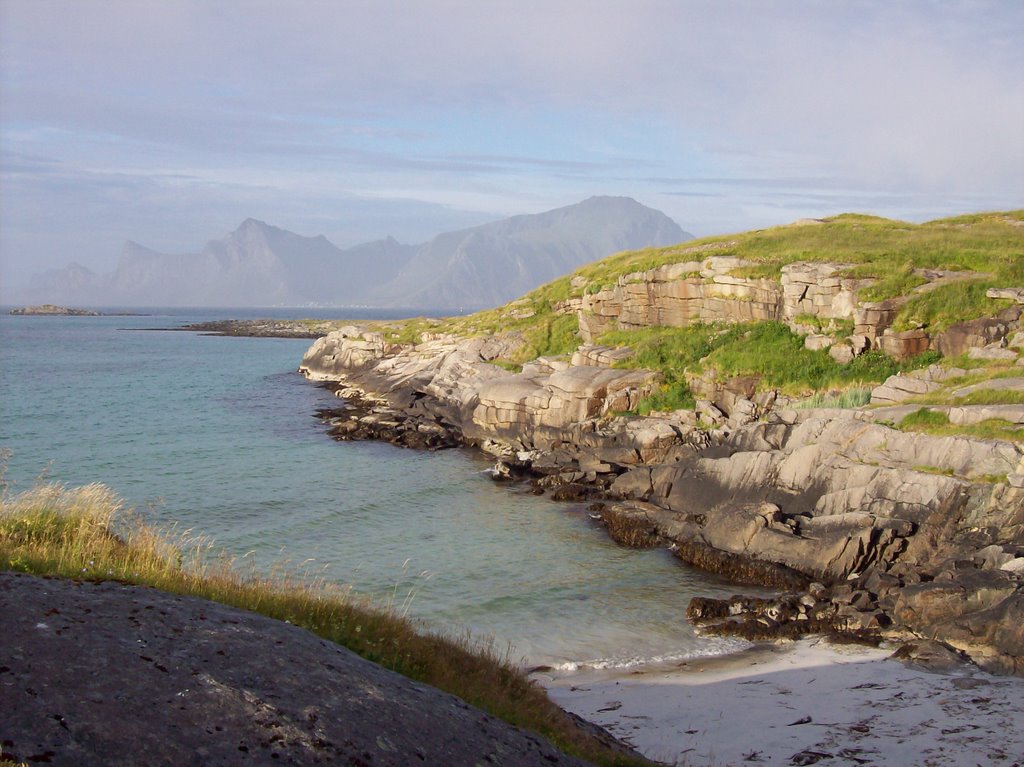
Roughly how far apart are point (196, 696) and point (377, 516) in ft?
74.5

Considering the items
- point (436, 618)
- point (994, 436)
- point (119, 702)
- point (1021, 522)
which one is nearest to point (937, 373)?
point (994, 436)

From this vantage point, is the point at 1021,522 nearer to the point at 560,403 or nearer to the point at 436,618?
the point at 436,618

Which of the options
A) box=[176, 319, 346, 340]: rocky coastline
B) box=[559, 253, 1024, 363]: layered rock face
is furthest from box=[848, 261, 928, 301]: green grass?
box=[176, 319, 346, 340]: rocky coastline

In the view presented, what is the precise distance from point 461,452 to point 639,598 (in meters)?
20.9

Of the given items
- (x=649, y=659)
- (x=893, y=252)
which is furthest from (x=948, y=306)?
(x=649, y=659)

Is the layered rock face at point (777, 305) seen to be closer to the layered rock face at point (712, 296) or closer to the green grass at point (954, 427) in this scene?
the layered rock face at point (712, 296)

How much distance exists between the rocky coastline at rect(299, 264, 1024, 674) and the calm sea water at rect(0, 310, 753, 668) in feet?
5.34

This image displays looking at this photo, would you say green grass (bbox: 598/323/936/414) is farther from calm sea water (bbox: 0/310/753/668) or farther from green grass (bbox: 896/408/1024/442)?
calm sea water (bbox: 0/310/753/668)

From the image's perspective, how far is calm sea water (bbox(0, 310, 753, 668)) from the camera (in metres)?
20.0

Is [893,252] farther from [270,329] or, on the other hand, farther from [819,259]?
[270,329]

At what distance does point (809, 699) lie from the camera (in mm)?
15305

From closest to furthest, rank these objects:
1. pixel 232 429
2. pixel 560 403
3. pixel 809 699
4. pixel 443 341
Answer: pixel 809 699, pixel 560 403, pixel 232 429, pixel 443 341

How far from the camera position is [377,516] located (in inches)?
1148

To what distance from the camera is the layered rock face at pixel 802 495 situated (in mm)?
18750
